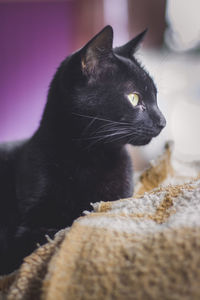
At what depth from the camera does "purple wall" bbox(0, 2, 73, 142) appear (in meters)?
2.83

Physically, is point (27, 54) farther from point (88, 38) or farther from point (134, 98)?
point (134, 98)

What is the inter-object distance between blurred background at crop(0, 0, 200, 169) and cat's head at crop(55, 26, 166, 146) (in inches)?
61.1

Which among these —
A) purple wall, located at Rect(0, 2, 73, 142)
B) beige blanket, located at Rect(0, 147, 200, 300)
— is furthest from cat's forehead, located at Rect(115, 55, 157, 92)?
purple wall, located at Rect(0, 2, 73, 142)

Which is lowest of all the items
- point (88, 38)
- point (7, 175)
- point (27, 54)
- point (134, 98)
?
point (7, 175)

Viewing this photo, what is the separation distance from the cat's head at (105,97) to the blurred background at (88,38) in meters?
1.55

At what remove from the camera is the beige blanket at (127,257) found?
0.36m

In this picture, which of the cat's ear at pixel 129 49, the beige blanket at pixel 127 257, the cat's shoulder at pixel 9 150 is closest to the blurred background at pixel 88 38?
the cat's ear at pixel 129 49

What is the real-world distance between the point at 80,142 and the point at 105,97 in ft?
0.46

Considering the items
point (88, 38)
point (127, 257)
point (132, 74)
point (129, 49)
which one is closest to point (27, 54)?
point (88, 38)

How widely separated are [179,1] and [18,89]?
1.67m

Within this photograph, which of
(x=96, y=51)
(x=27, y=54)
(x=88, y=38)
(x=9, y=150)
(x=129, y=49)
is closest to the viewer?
(x=96, y=51)

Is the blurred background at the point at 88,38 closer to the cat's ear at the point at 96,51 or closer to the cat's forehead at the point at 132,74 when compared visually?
the cat's forehead at the point at 132,74

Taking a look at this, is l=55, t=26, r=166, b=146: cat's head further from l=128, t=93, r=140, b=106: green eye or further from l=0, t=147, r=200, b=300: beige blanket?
l=0, t=147, r=200, b=300: beige blanket

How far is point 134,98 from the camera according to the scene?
83 centimetres
